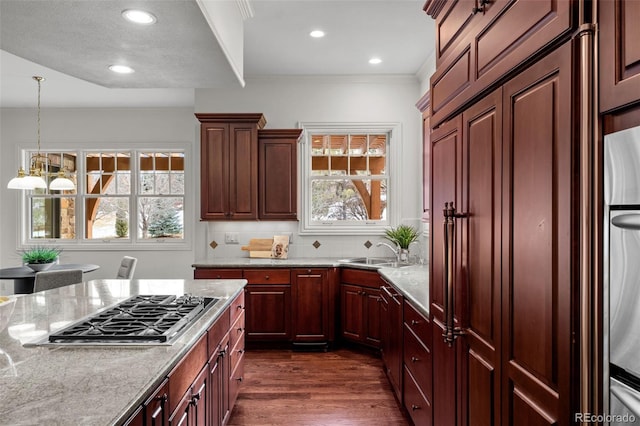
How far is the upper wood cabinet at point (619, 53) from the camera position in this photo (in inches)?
30.5

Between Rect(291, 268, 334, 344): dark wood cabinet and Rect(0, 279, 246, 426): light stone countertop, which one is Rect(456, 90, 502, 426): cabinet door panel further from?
Rect(291, 268, 334, 344): dark wood cabinet

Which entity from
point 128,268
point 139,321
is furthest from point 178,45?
point 128,268

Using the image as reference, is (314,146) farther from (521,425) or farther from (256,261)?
(521,425)

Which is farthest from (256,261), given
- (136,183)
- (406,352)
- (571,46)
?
(571,46)

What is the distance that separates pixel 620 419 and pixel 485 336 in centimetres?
63

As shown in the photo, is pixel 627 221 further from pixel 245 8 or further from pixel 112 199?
pixel 112 199

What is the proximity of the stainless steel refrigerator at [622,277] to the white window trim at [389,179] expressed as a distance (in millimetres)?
3975

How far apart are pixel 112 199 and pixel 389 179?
4234 mm

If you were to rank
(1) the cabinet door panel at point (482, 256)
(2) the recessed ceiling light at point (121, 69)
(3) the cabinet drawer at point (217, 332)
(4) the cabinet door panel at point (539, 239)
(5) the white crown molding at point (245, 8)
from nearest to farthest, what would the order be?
(4) the cabinet door panel at point (539, 239) → (1) the cabinet door panel at point (482, 256) → (3) the cabinet drawer at point (217, 332) → (2) the recessed ceiling light at point (121, 69) → (5) the white crown molding at point (245, 8)

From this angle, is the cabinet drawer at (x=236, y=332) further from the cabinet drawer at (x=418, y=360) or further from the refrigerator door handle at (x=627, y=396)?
the refrigerator door handle at (x=627, y=396)

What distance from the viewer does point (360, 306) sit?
408 centimetres

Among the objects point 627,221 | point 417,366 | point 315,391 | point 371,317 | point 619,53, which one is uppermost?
point 619,53

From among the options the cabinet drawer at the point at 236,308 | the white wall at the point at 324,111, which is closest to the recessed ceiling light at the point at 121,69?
the cabinet drawer at the point at 236,308

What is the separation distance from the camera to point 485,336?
1.43 meters
